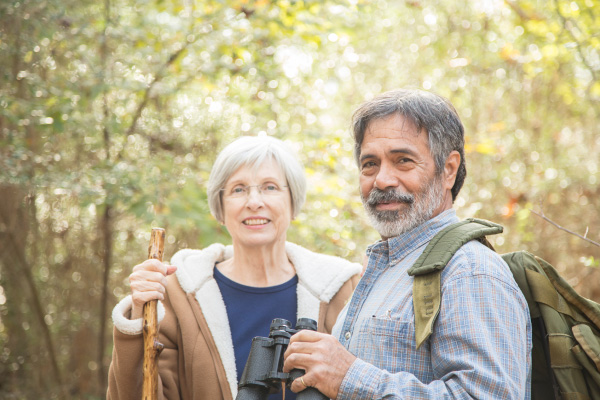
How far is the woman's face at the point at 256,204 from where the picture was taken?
2.86m

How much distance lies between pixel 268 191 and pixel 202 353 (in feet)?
2.94

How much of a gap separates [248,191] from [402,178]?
1038mm

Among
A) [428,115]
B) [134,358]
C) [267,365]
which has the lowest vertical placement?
[134,358]

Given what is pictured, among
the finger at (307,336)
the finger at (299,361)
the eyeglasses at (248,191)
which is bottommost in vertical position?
the finger at (299,361)

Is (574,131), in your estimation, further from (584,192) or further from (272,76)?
(272,76)

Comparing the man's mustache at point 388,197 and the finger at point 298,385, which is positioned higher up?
the man's mustache at point 388,197

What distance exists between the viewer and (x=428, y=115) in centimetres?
212

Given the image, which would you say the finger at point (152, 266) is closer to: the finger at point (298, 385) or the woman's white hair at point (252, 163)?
the woman's white hair at point (252, 163)

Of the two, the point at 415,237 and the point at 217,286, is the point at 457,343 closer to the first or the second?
the point at 415,237

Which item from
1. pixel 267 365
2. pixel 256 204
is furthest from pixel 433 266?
pixel 256 204

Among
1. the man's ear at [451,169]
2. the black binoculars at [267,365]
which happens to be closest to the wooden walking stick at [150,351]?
the black binoculars at [267,365]

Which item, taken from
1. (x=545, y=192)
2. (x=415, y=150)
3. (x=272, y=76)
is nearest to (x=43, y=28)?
(x=272, y=76)

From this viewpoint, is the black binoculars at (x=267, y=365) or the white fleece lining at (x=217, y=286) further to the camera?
the white fleece lining at (x=217, y=286)

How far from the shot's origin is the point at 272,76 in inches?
205
